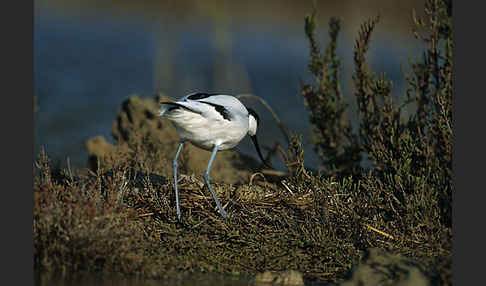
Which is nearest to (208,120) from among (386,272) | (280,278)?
(280,278)

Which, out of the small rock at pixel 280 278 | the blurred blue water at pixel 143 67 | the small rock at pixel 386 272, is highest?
the blurred blue water at pixel 143 67

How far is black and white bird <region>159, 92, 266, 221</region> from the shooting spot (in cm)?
438

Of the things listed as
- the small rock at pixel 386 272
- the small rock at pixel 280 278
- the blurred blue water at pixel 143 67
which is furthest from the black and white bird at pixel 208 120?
the blurred blue water at pixel 143 67

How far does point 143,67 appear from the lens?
13164 mm

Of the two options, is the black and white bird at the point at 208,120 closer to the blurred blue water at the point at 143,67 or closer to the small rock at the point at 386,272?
the small rock at the point at 386,272

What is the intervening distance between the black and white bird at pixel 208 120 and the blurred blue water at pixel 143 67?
3.72 meters

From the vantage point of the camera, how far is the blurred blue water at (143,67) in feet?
33.8

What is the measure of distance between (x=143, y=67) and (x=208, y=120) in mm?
8948

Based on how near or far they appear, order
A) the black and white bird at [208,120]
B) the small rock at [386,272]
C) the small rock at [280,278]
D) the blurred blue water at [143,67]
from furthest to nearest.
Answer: the blurred blue water at [143,67]
the black and white bird at [208,120]
the small rock at [280,278]
the small rock at [386,272]

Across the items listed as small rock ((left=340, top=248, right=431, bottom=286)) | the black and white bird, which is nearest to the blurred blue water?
the black and white bird

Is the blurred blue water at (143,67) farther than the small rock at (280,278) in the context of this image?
Yes

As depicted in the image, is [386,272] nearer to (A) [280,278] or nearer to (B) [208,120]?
(A) [280,278]

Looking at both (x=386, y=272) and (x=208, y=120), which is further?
(x=208, y=120)

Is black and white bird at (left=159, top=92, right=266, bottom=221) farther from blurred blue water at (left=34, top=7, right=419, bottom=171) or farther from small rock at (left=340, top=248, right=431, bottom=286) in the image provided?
blurred blue water at (left=34, top=7, right=419, bottom=171)
